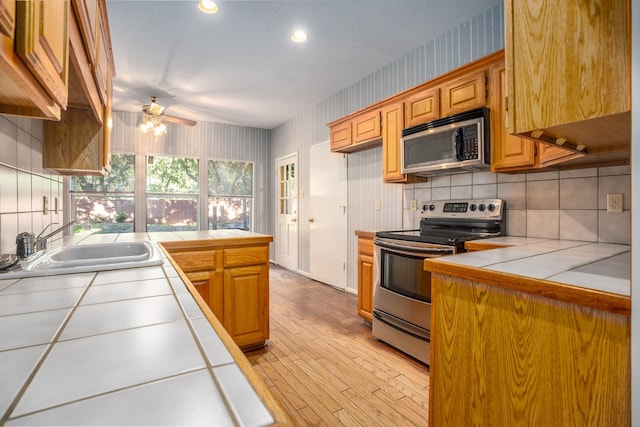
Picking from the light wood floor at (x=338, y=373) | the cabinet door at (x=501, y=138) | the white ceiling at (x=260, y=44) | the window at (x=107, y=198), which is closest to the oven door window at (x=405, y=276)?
the light wood floor at (x=338, y=373)

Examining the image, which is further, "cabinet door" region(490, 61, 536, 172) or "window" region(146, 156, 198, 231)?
"window" region(146, 156, 198, 231)

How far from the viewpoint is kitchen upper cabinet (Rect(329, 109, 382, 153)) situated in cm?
307

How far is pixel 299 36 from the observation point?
112 inches

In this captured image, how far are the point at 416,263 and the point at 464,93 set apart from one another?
1.30 metres

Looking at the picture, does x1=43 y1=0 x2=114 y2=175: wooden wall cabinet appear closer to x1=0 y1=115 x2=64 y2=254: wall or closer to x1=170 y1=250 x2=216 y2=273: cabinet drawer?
x1=0 y1=115 x2=64 y2=254: wall

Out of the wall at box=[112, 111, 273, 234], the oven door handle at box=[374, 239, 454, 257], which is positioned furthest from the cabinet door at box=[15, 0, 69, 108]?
the wall at box=[112, 111, 273, 234]

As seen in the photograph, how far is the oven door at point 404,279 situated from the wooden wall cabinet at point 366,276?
9.5 inches

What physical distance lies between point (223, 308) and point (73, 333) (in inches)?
68.7

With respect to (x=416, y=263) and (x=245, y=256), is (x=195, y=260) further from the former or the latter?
(x=416, y=263)

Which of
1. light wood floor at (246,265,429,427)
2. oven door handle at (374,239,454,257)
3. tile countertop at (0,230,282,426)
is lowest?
light wood floor at (246,265,429,427)

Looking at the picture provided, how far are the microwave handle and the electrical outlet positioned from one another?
85cm

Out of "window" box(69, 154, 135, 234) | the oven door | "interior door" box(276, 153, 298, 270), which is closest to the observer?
the oven door

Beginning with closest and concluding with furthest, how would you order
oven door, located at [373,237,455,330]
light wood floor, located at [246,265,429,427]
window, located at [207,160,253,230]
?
light wood floor, located at [246,265,429,427] < oven door, located at [373,237,455,330] < window, located at [207,160,253,230]

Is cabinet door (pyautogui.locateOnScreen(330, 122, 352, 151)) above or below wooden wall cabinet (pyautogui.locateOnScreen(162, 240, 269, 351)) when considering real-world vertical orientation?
above
